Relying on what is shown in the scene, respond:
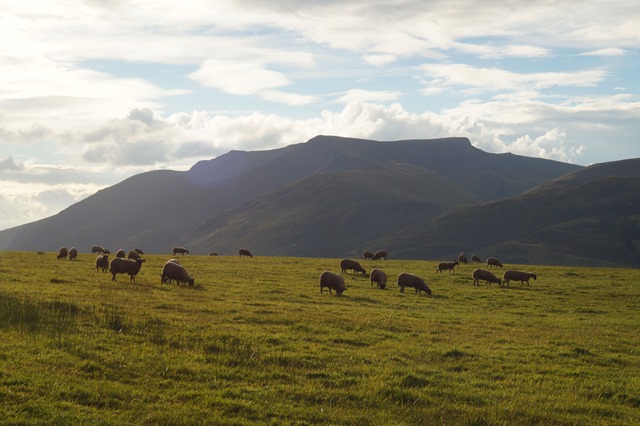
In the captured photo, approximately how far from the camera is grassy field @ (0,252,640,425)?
1309cm

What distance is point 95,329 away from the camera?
19.0 meters

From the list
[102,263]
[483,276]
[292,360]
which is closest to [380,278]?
[483,276]

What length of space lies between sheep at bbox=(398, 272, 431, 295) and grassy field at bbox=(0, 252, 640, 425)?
723cm

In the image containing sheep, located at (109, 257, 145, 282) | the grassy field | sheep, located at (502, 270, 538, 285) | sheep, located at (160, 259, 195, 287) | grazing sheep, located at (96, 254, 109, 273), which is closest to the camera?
the grassy field

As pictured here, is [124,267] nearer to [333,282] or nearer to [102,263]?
[102,263]

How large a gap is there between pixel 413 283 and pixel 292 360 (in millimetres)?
25819

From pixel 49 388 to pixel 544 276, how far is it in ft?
173

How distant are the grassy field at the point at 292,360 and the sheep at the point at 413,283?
23.7 feet

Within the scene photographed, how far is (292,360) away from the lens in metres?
17.4

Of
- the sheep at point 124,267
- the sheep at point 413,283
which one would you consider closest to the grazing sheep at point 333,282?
the sheep at point 413,283

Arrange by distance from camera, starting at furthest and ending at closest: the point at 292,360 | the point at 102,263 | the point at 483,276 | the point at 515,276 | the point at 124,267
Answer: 1. the point at 515,276
2. the point at 483,276
3. the point at 102,263
4. the point at 124,267
5. the point at 292,360

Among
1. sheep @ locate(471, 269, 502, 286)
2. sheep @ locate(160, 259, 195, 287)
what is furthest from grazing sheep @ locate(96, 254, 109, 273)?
sheep @ locate(471, 269, 502, 286)

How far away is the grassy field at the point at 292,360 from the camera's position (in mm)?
13086

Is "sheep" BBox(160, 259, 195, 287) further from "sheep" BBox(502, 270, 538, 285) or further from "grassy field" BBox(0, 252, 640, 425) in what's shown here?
"sheep" BBox(502, 270, 538, 285)
